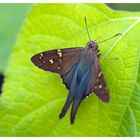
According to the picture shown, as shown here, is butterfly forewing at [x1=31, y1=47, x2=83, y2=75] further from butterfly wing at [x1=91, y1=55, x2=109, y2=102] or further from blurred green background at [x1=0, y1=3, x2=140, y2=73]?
blurred green background at [x1=0, y1=3, x2=140, y2=73]

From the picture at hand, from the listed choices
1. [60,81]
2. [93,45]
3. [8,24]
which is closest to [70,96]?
[60,81]

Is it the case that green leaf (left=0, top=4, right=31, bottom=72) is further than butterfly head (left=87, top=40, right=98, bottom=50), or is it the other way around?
green leaf (left=0, top=4, right=31, bottom=72)

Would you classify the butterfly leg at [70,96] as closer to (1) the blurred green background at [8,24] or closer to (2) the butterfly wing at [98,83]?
(2) the butterfly wing at [98,83]

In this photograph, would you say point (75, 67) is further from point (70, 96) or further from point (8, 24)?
point (8, 24)

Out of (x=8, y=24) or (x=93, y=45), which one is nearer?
(x=93, y=45)

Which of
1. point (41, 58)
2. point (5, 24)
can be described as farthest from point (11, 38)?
point (41, 58)

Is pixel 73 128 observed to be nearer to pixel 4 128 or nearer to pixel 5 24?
pixel 4 128

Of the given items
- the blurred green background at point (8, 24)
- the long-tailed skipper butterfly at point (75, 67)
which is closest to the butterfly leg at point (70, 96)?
the long-tailed skipper butterfly at point (75, 67)

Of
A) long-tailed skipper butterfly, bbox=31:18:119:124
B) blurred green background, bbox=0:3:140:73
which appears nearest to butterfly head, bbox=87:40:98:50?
long-tailed skipper butterfly, bbox=31:18:119:124
